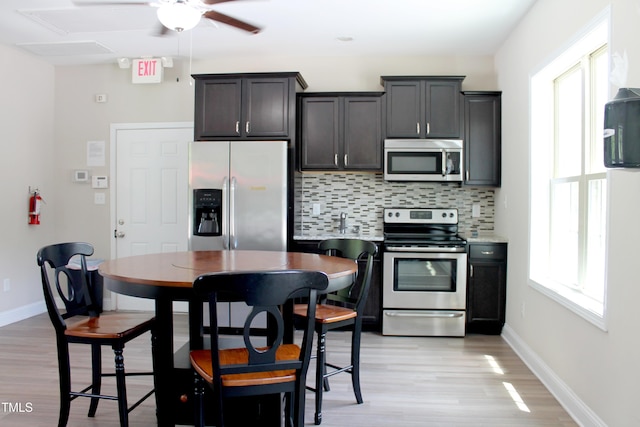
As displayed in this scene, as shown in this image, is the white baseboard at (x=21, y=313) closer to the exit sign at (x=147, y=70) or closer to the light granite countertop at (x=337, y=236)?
the exit sign at (x=147, y=70)

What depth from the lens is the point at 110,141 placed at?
195 inches

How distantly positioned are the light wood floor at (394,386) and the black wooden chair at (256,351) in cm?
84

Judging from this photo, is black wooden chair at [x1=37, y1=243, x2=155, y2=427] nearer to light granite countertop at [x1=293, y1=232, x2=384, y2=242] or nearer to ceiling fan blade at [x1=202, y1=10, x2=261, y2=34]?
ceiling fan blade at [x1=202, y1=10, x2=261, y2=34]

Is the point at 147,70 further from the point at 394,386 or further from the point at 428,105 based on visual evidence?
the point at 394,386

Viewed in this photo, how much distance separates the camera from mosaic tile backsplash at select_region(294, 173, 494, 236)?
4.61 m

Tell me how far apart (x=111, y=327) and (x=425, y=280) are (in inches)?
105

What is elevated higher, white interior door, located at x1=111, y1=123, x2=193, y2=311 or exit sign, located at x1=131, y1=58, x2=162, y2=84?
exit sign, located at x1=131, y1=58, x2=162, y2=84

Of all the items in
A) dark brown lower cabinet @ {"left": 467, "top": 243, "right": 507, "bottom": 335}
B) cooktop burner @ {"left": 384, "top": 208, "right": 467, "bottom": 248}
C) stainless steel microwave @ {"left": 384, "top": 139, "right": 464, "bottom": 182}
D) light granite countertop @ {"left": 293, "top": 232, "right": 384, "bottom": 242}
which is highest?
stainless steel microwave @ {"left": 384, "top": 139, "right": 464, "bottom": 182}

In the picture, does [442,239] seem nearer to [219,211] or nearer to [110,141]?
[219,211]

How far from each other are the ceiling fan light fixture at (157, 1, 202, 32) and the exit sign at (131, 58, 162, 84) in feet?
8.13

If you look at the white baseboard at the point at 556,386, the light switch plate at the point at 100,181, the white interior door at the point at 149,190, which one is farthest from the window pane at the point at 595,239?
the light switch plate at the point at 100,181

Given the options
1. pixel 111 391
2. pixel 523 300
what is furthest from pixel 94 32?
pixel 523 300

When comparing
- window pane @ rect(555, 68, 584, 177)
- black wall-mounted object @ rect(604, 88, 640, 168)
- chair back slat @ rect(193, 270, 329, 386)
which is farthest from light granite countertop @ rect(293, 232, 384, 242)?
black wall-mounted object @ rect(604, 88, 640, 168)

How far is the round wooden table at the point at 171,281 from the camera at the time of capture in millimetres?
1945
